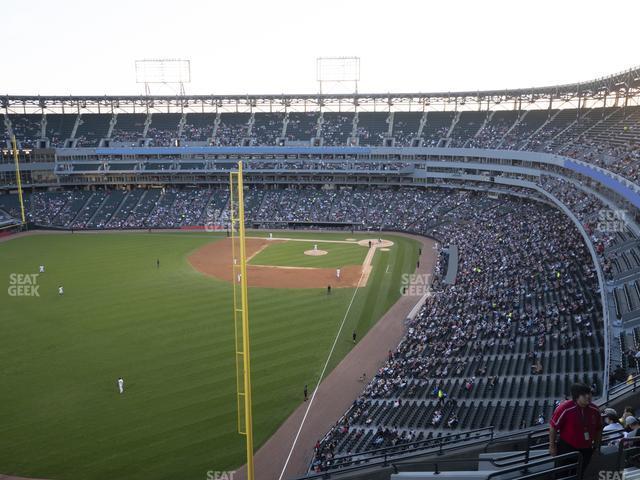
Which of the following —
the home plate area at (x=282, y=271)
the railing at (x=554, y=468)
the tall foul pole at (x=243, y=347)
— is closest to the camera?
the railing at (x=554, y=468)

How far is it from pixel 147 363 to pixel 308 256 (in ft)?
85.4

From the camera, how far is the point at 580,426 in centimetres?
627

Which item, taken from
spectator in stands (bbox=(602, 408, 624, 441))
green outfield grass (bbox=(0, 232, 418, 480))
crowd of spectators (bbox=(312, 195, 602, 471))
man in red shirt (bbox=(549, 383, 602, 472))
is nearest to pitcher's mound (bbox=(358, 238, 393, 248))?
green outfield grass (bbox=(0, 232, 418, 480))

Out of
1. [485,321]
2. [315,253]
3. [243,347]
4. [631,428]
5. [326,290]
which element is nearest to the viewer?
[631,428]

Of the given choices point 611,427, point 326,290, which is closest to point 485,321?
point 326,290

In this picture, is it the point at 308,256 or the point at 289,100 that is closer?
the point at 308,256

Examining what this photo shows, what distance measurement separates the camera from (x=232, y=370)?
24.7m

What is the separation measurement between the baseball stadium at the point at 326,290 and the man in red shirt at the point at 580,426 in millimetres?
28

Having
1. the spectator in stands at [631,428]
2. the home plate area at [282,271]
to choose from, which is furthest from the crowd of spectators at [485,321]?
the spectator in stands at [631,428]

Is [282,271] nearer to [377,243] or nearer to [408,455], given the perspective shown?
[377,243]

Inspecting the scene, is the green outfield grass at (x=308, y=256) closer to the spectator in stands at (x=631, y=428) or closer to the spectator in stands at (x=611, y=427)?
the spectator in stands at (x=611, y=427)

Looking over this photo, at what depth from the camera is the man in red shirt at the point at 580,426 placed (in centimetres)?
626

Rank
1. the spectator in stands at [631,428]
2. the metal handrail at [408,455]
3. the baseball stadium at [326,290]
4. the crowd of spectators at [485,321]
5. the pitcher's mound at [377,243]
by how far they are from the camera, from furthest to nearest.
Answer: the pitcher's mound at [377,243] < the crowd of spectators at [485,321] < the baseball stadium at [326,290] < the metal handrail at [408,455] < the spectator in stands at [631,428]

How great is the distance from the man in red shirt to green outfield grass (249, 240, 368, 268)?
39.3 meters
